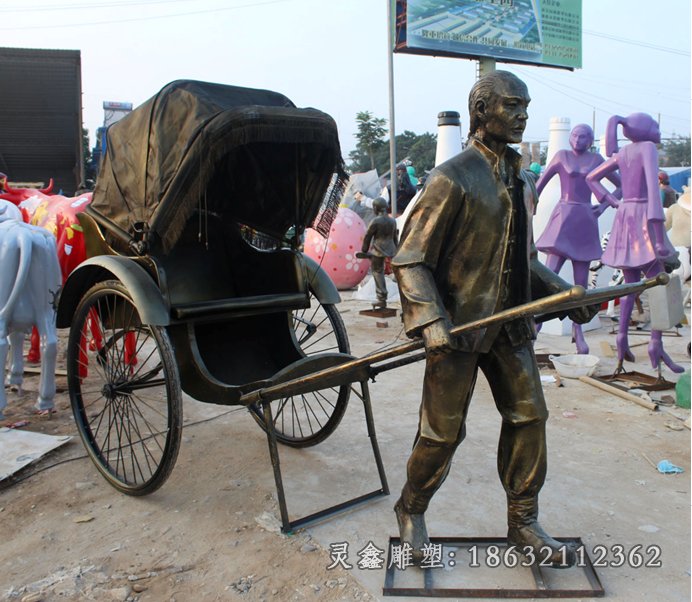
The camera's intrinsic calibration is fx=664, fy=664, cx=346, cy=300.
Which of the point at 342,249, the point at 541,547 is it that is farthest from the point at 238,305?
the point at 342,249

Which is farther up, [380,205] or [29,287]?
[380,205]

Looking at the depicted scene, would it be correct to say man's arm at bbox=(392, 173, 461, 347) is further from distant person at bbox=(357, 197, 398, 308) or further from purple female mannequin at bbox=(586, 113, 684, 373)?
distant person at bbox=(357, 197, 398, 308)

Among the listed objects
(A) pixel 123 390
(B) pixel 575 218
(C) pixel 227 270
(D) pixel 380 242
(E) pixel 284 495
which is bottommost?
(E) pixel 284 495

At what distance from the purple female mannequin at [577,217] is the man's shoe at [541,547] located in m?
4.38

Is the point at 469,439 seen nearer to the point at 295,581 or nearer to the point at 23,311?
the point at 295,581

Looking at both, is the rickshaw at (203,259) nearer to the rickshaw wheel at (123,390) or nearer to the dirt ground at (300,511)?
the rickshaw wheel at (123,390)

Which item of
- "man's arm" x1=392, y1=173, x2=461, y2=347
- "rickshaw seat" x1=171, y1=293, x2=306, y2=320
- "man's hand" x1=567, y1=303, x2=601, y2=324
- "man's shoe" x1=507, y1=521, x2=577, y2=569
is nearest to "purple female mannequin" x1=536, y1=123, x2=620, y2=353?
"rickshaw seat" x1=171, y1=293, x2=306, y2=320

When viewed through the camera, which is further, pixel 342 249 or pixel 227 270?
pixel 342 249

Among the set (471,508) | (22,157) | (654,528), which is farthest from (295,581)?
(22,157)

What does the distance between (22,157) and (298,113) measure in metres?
18.6

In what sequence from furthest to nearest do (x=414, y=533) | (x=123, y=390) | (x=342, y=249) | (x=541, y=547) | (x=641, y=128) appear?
(x=342, y=249), (x=641, y=128), (x=123, y=390), (x=414, y=533), (x=541, y=547)

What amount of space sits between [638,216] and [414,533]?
4372mm

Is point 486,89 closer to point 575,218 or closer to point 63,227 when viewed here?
point 575,218

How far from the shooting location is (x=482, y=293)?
261 cm
